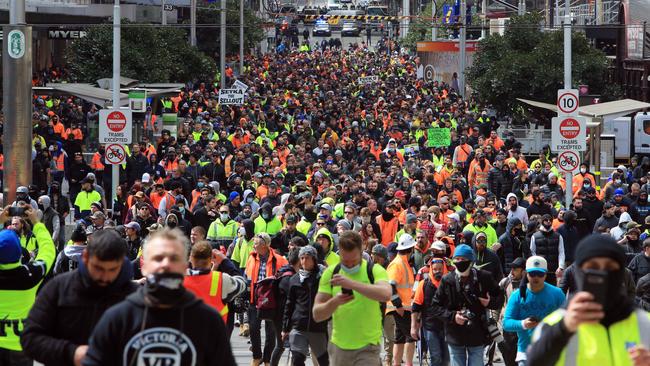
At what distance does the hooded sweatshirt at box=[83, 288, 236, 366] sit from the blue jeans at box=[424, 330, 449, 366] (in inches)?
276

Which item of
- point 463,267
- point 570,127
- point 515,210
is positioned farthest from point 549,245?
point 463,267

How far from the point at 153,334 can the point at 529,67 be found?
120ft

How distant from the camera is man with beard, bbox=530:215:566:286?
1656 cm

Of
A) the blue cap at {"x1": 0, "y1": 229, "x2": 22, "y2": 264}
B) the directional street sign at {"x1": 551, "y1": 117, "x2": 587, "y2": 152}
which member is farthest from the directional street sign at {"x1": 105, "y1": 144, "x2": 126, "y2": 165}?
the blue cap at {"x1": 0, "y1": 229, "x2": 22, "y2": 264}

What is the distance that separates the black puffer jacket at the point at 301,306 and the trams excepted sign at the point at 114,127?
12152 mm

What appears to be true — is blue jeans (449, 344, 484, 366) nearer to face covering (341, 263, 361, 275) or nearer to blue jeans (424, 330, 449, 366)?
blue jeans (424, 330, 449, 366)

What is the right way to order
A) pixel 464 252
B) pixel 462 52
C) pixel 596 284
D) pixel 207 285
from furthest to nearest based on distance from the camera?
pixel 462 52 → pixel 464 252 → pixel 207 285 → pixel 596 284

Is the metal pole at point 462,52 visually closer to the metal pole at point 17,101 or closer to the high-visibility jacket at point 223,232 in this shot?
the metal pole at point 17,101

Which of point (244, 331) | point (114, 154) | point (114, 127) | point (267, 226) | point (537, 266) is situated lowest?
point (244, 331)

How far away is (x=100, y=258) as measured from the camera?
605 centimetres

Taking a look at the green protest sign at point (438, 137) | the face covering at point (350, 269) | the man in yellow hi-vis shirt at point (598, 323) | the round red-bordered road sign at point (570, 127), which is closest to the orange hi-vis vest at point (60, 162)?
the green protest sign at point (438, 137)

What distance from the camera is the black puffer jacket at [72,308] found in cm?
620

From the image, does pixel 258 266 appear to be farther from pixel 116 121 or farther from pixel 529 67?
pixel 529 67

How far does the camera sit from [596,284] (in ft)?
15.9
